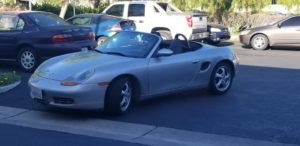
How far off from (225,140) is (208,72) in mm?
2818

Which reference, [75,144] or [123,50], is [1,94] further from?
[75,144]

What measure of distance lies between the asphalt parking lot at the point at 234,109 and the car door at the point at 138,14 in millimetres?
7942

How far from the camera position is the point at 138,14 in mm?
19922

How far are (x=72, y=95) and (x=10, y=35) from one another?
5.58 m

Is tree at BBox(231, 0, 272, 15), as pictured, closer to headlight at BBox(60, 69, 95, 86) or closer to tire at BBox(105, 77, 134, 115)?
tire at BBox(105, 77, 134, 115)

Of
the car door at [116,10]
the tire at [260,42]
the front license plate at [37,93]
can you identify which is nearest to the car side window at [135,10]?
the car door at [116,10]

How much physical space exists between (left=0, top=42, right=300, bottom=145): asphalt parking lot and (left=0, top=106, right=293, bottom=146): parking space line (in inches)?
9.0

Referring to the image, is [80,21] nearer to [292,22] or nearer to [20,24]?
[20,24]

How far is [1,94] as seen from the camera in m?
9.88

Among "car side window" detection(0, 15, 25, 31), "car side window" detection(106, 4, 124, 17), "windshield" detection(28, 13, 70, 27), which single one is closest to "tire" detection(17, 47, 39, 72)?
"car side window" detection(0, 15, 25, 31)

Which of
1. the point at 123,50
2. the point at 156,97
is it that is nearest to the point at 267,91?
the point at 156,97

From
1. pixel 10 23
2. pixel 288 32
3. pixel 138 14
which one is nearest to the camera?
pixel 10 23

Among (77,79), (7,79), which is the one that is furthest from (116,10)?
(77,79)

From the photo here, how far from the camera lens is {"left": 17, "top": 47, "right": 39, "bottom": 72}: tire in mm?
12430
